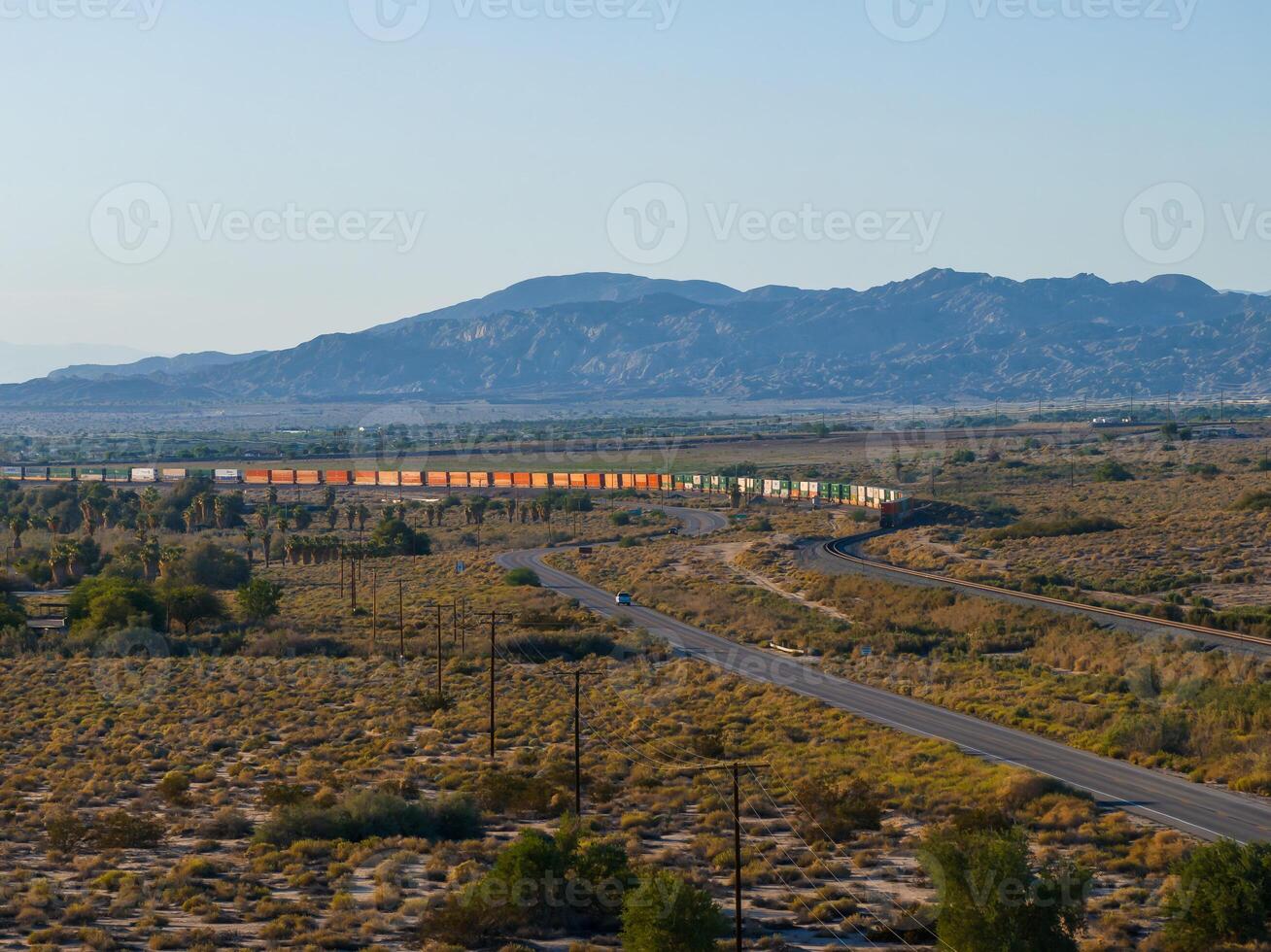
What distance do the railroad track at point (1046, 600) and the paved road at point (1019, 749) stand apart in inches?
538

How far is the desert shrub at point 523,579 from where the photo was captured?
73.6 metres

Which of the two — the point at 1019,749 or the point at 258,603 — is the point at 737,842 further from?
the point at 258,603

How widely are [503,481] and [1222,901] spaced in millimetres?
127919

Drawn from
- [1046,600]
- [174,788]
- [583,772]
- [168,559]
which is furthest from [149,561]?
[583,772]

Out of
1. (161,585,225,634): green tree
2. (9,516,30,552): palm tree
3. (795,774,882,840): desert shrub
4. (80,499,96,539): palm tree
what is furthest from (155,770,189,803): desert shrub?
(80,499,96,539): palm tree

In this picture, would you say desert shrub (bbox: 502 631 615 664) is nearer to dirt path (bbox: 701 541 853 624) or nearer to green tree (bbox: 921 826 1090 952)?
dirt path (bbox: 701 541 853 624)

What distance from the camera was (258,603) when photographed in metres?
63.6

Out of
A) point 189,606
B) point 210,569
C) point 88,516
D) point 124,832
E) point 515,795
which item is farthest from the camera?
point 88,516

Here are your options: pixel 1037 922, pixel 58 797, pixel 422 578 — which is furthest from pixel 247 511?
pixel 1037 922

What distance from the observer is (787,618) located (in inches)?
2379

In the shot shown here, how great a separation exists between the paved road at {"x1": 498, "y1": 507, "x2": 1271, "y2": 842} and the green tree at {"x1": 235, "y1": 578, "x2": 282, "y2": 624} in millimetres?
17737

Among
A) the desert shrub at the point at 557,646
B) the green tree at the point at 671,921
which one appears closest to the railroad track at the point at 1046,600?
the desert shrub at the point at 557,646

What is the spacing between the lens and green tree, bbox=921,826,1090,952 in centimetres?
2056

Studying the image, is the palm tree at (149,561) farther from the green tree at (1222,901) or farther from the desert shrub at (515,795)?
the green tree at (1222,901)
